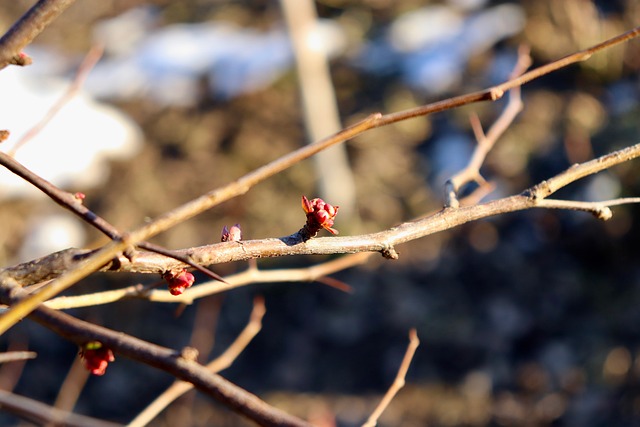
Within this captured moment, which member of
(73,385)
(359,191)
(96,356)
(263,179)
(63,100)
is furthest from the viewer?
(359,191)

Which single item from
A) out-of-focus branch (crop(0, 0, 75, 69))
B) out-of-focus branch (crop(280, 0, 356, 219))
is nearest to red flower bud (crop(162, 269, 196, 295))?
out-of-focus branch (crop(0, 0, 75, 69))

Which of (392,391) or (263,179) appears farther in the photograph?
(392,391)

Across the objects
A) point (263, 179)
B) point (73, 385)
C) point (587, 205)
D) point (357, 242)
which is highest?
point (73, 385)

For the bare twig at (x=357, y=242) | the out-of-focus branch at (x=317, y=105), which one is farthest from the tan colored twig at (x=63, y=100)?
the out-of-focus branch at (x=317, y=105)

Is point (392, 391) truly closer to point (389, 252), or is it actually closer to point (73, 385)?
point (389, 252)

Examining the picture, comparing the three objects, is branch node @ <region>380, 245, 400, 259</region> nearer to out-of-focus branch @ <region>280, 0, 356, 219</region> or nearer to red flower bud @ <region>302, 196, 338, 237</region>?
red flower bud @ <region>302, 196, 338, 237</region>

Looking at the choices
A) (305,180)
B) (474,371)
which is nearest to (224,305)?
(305,180)

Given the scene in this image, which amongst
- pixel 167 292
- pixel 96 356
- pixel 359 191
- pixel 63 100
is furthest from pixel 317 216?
pixel 359 191
